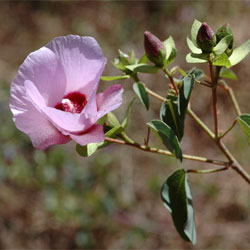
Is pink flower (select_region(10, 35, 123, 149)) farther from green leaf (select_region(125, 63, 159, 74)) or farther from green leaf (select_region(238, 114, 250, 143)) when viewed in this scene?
green leaf (select_region(238, 114, 250, 143))

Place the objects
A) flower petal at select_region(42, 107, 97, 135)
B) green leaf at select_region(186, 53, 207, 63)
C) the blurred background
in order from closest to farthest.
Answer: flower petal at select_region(42, 107, 97, 135)
green leaf at select_region(186, 53, 207, 63)
the blurred background

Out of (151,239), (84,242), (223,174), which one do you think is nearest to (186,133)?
(223,174)

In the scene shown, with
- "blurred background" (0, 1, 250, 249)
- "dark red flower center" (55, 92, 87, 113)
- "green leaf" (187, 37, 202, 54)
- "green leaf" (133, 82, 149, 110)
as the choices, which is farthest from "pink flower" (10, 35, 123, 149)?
"blurred background" (0, 1, 250, 249)

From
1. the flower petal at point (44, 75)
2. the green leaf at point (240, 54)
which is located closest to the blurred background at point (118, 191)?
the flower petal at point (44, 75)

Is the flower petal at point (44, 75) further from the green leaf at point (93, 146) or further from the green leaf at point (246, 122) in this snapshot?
the green leaf at point (246, 122)

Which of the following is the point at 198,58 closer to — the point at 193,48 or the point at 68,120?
the point at 193,48

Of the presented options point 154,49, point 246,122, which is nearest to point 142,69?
point 154,49
